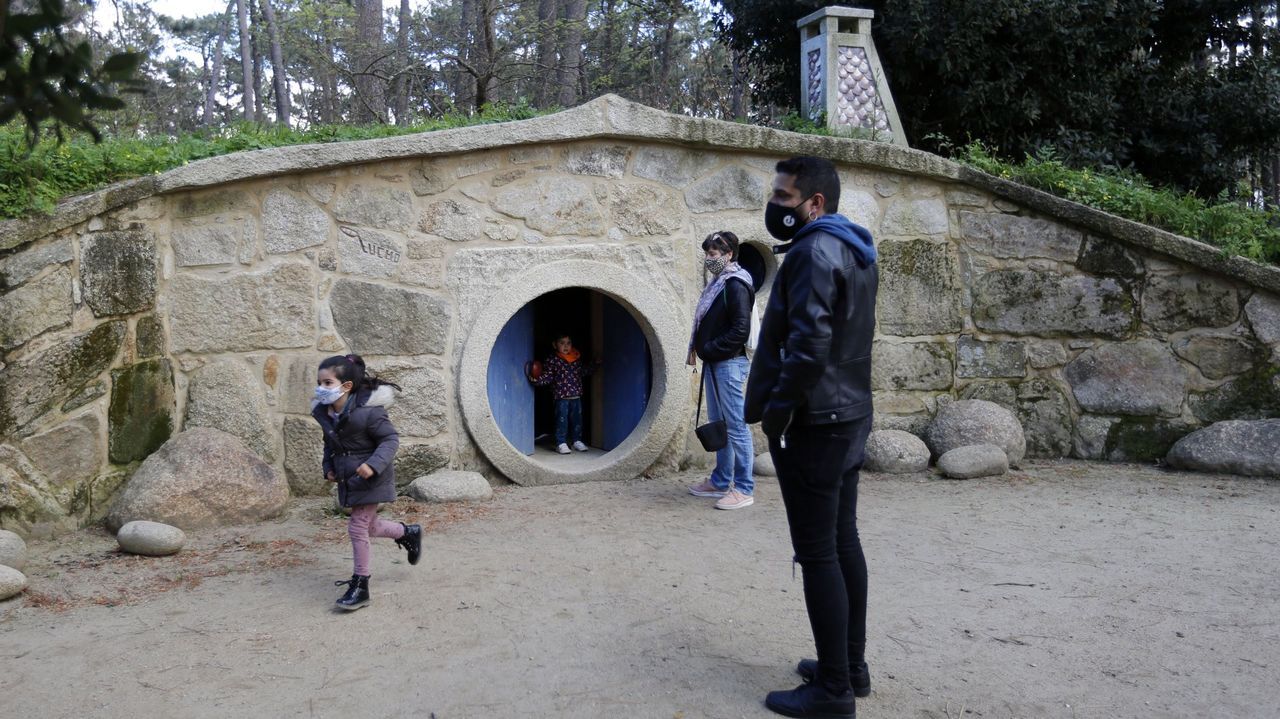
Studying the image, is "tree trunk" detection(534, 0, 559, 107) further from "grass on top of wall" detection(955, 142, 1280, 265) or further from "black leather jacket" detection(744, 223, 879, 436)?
"black leather jacket" detection(744, 223, 879, 436)

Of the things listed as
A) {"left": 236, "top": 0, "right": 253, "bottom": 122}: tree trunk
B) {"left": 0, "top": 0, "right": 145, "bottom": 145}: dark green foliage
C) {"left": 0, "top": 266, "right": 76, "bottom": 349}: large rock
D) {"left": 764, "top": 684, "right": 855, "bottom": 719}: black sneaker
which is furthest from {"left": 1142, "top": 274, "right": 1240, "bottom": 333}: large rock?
{"left": 236, "top": 0, "right": 253, "bottom": 122}: tree trunk

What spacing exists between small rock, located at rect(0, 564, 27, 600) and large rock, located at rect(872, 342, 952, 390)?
4.78m

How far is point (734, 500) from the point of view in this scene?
221 inches

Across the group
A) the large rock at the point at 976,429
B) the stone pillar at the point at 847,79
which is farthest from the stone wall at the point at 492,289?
the stone pillar at the point at 847,79

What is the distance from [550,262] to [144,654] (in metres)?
3.23

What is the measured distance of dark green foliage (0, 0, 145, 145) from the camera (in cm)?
157

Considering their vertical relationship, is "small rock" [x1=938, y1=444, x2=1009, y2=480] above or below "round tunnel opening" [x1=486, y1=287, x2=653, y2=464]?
below

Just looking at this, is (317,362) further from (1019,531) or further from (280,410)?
(1019,531)

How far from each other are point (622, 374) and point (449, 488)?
76.4 inches

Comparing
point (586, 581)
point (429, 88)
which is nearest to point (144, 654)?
point (586, 581)

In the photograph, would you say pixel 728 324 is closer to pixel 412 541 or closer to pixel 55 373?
pixel 412 541

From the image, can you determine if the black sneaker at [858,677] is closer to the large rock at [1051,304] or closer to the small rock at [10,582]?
the small rock at [10,582]

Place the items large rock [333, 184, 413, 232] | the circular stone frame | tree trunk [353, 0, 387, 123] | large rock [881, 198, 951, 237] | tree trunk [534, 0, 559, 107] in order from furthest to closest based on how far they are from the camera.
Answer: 1. tree trunk [353, 0, 387, 123]
2. tree trunk [534, 0, 559, 107]
3. large rock [881, 198, 951, 237]
4. the circular stone frame
5. large rock [333, 184, 413, 232]

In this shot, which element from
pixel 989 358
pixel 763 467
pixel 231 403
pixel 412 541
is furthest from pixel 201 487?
pixel 989 358
